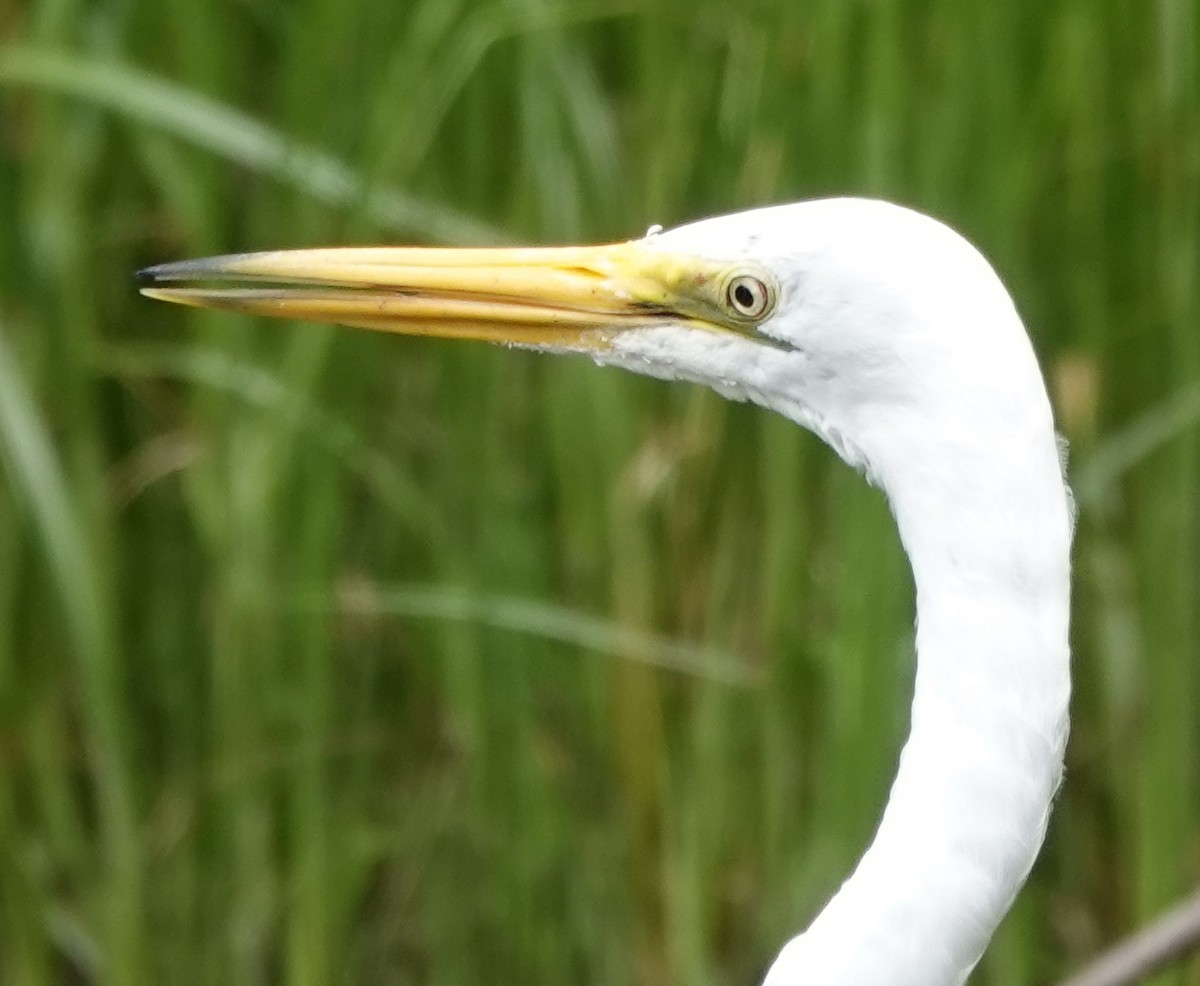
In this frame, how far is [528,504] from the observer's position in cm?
135

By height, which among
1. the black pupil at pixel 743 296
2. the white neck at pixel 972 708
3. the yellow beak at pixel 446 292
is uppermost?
the yellow beak at pixel 446 292

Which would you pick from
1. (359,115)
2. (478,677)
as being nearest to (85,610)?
(478,677)

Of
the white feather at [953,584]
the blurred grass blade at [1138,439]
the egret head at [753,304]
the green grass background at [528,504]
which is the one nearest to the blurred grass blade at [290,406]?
the green grass background at [528,504]

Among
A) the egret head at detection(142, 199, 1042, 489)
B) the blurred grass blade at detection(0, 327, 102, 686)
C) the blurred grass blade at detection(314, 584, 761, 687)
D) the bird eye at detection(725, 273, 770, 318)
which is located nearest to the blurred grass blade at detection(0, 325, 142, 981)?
the blurred grass blade at detection(0, 327, 102, 686)

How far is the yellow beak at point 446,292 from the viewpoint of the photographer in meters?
0.83

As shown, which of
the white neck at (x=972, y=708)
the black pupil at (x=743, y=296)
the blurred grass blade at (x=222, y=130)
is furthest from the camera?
the blurred grass blade at (x=222, y=130)

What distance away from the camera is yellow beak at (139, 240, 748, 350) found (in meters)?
0.83

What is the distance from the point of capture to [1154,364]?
131 cm

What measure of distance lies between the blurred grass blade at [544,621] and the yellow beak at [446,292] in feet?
1.27

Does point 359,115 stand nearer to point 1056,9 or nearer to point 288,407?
point 288,407

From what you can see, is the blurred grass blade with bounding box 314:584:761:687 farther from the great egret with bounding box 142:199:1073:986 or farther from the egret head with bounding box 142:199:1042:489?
the great egret with bounding box 142:199:1073:986

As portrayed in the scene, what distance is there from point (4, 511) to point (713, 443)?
509 millimetres

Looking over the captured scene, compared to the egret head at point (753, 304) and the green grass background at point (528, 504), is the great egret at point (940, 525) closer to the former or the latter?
the egret head at point (753, 304)

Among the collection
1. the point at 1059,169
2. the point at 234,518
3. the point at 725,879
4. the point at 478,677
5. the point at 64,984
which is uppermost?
the point at 1059,169
